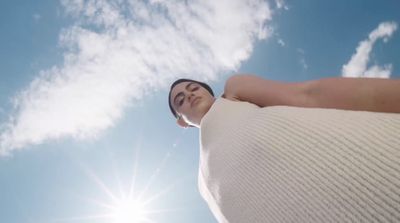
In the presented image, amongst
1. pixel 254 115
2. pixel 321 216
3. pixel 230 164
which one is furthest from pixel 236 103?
pixel 321 216

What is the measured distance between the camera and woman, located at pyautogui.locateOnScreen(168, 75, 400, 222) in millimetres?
1246

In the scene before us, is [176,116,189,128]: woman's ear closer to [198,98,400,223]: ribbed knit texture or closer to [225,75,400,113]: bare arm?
[225,75,400,113]: bare arm

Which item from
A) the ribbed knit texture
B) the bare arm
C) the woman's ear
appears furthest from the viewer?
the woman's ear

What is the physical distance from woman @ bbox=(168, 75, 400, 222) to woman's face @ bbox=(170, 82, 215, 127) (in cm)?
96

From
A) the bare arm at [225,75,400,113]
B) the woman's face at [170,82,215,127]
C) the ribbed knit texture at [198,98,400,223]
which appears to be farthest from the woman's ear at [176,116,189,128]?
the ribbed knit texture at [198,98,400,223]

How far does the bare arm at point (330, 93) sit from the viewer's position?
5.32 ft

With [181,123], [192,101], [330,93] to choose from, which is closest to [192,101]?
[192,101]

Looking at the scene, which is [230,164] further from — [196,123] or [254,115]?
[196,123]

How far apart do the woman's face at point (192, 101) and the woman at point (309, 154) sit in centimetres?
96

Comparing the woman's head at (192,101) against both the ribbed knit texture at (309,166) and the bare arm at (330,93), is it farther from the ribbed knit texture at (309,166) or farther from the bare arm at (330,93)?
the ribbed knit texture at (309,166)

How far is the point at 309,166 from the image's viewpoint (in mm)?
1438

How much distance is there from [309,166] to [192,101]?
7.05 ft

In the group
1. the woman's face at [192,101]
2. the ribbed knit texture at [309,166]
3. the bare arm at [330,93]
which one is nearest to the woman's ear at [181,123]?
the woman's face at [192,101]

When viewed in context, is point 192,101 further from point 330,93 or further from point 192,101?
point 330,93
